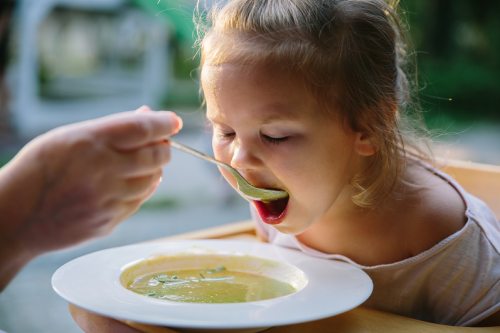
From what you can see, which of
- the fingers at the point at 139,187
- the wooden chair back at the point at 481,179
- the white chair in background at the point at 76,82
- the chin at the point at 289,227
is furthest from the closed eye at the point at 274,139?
the white chair in background at the point at 76,82

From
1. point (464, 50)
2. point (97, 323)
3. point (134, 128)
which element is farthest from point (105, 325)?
point (464, 50)

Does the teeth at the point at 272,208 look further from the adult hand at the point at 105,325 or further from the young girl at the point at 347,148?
the adult hand at the point at 105,325

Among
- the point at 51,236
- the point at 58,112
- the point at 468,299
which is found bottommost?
the point at 58,112

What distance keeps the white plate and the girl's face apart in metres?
0.09

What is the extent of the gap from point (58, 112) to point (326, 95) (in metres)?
3.86

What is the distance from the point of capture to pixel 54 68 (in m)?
4.71

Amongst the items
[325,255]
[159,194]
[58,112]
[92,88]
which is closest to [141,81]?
[92,88]

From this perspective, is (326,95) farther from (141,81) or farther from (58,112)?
(141,81)

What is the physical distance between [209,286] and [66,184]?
32 centimetres

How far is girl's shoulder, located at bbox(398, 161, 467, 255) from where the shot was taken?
3.14 ft

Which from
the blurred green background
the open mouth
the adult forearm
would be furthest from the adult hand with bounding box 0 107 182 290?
the blurred green background

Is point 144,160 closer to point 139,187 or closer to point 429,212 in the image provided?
point 139,187

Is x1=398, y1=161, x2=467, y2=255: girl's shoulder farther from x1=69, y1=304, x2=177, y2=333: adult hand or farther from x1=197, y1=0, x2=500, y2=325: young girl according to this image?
x1=69, y1=304, x2=177, y2=333: adult hand

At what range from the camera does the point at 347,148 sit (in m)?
0.98
